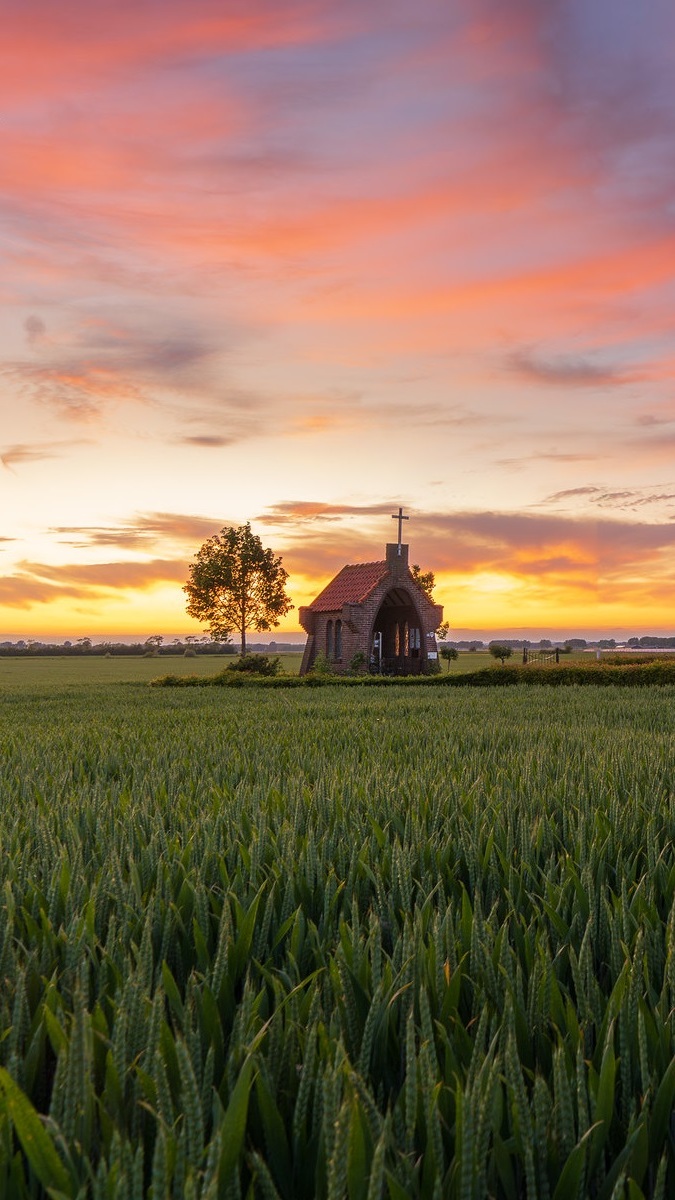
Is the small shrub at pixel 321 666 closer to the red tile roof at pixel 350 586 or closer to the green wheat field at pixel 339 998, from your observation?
the red tile roof at pixel 350 586

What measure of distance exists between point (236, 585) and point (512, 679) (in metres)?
28.4

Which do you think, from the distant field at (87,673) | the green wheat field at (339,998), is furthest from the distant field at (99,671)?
the green wheat field at (339,998)

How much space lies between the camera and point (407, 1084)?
148cm

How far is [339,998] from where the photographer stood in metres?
1.99

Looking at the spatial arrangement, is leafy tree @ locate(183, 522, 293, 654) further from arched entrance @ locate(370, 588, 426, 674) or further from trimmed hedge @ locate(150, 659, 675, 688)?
trimmed hedge @ locate(150, 659, 675, 688)

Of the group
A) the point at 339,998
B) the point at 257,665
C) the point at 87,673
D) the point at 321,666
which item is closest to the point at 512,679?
the point at 321,666

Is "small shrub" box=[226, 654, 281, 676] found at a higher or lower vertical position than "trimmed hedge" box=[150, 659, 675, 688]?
higher

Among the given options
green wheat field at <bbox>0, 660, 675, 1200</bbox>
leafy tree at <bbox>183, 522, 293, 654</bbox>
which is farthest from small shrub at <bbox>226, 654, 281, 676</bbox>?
green wheat field at <bbox>0, 660, 675, 1200</bbox>

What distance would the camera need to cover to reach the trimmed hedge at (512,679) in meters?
25.9

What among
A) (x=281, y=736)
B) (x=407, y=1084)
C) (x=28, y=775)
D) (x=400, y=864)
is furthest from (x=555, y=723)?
(x=407, y=1084)

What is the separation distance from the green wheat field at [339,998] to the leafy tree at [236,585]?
4687cm

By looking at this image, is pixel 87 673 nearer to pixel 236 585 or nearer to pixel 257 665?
pixel 236 585

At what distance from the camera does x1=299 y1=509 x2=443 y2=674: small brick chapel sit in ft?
125

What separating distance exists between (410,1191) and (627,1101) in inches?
22.6
